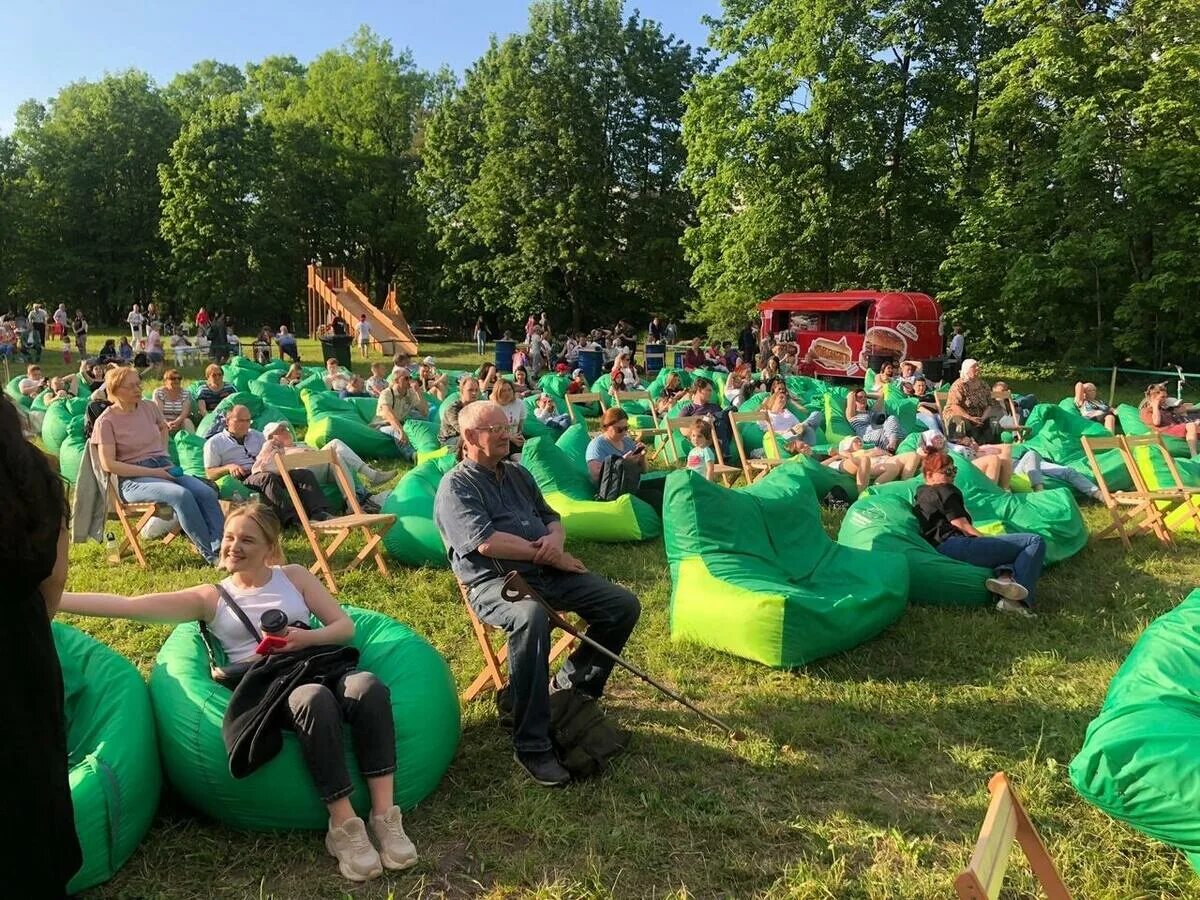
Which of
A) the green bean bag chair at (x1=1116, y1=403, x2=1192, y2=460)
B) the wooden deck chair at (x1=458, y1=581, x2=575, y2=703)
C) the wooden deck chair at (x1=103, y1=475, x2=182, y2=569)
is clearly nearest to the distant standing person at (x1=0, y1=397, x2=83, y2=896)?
the wooden deck chair at (x1=458, y1=581, x2=575, y2=703)

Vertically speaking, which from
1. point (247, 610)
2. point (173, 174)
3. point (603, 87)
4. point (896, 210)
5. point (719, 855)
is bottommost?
point (719, 855)

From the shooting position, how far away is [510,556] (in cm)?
387

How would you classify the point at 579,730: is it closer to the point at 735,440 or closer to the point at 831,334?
the point at 735,440

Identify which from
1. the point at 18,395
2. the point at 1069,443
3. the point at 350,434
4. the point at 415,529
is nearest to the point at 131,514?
the point at 415,529

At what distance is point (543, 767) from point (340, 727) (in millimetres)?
863

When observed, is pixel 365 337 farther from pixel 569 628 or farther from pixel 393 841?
pixel 393 841

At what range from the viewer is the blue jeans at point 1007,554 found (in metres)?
5.40

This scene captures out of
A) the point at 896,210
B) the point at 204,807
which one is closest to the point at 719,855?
the point at 204,807

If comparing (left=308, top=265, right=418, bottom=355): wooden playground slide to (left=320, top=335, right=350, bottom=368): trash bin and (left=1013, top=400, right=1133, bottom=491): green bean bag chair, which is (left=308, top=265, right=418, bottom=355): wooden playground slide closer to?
(left=320, top=335, right=350, bottom=368): trash bin

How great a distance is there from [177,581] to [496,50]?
3166cm

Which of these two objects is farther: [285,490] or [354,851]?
[285,490]

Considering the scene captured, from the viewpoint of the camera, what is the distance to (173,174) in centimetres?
3456

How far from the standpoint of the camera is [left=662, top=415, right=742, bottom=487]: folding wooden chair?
838cm

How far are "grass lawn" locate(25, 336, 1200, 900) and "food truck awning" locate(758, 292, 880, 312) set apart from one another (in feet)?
51.1
